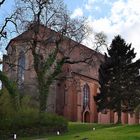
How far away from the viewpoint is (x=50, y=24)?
53.8m

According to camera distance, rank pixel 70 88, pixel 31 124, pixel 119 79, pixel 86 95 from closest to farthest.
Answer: pixel 31 124 → pixel 119 79 → pixel 70 88 → pixel 86 95

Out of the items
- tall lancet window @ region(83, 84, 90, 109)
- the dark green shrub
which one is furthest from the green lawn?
tall lancet window @ region(83, 84, 90, 109)

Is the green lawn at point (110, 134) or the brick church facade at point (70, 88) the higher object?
the brick church facade at point (70, 88)

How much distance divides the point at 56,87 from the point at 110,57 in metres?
21.9

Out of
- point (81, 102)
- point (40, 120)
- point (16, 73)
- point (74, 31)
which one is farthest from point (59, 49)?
point (81, 102)

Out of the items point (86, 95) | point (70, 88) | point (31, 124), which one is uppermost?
point (70, 88)

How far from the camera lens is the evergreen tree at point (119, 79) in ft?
198

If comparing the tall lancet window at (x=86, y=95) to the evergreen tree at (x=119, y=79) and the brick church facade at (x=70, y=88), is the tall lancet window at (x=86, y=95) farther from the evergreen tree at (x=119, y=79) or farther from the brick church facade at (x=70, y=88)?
the evergreen tree at (x=119, y=79)

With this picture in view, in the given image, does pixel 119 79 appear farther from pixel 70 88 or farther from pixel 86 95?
pixel 86 95

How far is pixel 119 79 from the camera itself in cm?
6075

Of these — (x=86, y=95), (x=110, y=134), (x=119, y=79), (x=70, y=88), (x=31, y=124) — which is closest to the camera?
(x=110, y=134)

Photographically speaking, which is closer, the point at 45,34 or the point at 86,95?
the point at 45,34

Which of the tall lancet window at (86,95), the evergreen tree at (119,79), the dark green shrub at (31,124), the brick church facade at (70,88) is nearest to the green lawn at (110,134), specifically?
the dark green shrub at (31,124)

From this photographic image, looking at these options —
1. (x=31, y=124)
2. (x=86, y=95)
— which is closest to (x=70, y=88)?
(x=86, y=95)
